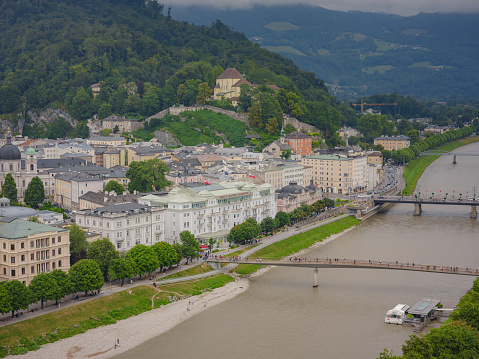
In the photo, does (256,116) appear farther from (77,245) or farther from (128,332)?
(128,332)

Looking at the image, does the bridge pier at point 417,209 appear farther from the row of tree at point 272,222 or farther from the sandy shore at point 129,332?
the sandy shore at point 129,332

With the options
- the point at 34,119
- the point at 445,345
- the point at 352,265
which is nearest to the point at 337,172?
the point at 352,265

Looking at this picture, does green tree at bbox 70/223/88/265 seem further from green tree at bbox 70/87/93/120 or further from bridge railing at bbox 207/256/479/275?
green tree at bbox 70/87/93/120

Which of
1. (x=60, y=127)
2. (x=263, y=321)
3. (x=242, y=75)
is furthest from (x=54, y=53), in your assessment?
(x=263, y=321)

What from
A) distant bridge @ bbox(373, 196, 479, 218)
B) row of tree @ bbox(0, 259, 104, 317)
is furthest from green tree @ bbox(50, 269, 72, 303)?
distant bridge @ bbox(373, 196, 479, 218)

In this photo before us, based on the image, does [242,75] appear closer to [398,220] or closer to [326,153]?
[326,153]

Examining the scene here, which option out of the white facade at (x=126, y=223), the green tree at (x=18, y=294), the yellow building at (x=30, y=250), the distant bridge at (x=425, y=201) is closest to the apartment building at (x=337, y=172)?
the distant bridge at (x=425, y=201)
